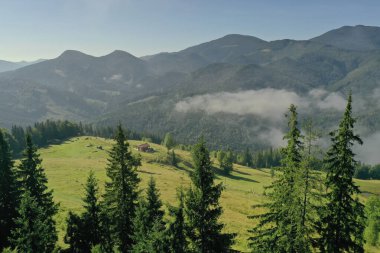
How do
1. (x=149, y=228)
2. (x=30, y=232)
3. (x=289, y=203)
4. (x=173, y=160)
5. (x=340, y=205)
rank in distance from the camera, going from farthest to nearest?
(x=173, y=160) < (x=149, y=228) < (x=30, y=232) < (x=340, y=205) < (x=289, y=203)

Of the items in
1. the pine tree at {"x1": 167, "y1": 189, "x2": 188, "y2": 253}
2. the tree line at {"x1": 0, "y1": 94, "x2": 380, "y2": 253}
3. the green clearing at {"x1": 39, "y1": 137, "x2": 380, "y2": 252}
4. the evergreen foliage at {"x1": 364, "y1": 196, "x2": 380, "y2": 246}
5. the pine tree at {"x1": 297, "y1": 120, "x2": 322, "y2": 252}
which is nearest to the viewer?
the pine tree at {"x1": 297, "y1": 120, "x2": 322, "y2": 252}

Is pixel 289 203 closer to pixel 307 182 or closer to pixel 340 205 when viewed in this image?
pixel 307 182

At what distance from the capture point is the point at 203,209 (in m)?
26.9

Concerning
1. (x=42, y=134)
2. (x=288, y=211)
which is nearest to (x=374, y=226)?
(x=288, y=211)

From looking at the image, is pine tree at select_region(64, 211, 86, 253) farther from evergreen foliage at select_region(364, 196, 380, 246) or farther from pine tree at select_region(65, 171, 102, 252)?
evergreen foliage at select_region(364, 196, 380, 246)

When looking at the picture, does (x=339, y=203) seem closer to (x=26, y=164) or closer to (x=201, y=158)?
(x=201, y=158)

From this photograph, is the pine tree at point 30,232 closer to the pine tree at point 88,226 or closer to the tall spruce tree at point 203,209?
the pine tree at point 88,226

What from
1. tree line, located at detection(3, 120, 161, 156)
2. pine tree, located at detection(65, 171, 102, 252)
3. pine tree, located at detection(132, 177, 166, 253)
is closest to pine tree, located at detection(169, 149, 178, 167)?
tree line, located at detection(3, 120, 161, 156)

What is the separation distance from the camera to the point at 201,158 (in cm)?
2708

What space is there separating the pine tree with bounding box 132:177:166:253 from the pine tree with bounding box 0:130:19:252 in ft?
51.1

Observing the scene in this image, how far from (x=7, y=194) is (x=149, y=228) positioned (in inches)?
711

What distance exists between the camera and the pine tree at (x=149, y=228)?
25703mm

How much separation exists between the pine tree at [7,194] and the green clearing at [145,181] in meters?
7.24

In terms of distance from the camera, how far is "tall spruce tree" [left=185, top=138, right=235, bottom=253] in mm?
26828
